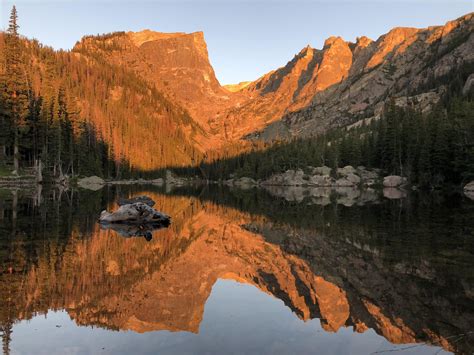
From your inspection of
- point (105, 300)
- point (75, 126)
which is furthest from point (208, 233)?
point (75, 126)

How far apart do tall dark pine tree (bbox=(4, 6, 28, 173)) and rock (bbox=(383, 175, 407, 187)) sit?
9052 centimetres

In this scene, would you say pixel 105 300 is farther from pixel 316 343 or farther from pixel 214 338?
pixel 316 343

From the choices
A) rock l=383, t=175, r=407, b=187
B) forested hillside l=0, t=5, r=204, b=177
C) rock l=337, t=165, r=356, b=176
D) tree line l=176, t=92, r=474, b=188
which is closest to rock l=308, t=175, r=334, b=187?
rock l=337, t=165, r=356, b=176

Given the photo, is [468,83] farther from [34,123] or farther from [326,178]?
[34,123]

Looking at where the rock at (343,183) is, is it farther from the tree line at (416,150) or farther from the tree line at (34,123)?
the tree line at (34,123)

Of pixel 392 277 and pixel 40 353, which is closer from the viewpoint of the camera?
pixel 40 353

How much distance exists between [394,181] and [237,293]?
10118 centimetres

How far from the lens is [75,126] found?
105000 millimetres

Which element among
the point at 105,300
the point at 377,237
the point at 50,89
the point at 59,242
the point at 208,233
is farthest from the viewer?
the point at 50,89

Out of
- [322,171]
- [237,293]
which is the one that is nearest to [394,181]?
[322,171]

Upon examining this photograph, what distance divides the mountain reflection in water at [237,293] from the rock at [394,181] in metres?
86.7

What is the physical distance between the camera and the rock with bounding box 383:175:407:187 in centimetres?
10400

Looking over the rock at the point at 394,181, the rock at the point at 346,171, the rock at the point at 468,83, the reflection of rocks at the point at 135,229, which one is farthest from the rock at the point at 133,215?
the rock at the point at 468,83

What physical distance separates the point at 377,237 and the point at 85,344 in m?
17.3
